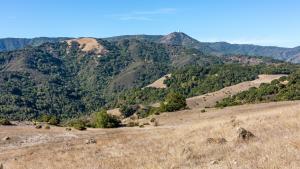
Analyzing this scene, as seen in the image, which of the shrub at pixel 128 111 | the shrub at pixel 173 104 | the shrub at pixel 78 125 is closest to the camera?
the shrub at pixel 78 125

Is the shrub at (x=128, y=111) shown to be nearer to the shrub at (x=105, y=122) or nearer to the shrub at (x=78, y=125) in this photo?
the shrub at (x=78, y=125)

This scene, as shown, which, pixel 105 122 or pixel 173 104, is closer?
pixel 105 122

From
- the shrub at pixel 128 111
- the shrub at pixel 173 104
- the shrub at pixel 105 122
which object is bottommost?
the shrub at pixel 128 111

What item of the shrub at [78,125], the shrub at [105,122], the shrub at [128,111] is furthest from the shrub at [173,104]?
the shrub at [128,111]

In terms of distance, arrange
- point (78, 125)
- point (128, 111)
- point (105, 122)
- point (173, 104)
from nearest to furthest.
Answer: point (78, 125)
point (105, 122)
point (173, 104)
point (128, 111)

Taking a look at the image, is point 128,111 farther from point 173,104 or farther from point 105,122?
point 105,122

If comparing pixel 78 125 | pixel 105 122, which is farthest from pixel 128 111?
pixel 78 125

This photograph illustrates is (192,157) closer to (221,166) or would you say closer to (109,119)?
(221,166)

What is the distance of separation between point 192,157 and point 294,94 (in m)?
117

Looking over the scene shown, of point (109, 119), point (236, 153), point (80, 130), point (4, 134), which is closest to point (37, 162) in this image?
point (236, 153)

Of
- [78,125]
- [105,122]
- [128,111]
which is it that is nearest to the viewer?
[78,125]

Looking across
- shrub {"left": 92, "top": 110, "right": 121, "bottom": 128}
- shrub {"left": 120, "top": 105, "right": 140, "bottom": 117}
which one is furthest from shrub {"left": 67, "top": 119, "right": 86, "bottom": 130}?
shrub {"left": 120, "top": 105, "right": 140, "bottom": 117}

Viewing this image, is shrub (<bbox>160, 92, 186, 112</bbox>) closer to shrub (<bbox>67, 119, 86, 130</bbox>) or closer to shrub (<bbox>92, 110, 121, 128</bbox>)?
shrub (<bbox>67, 119, 86, 130</bbox>)

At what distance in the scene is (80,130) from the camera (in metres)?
55.4
